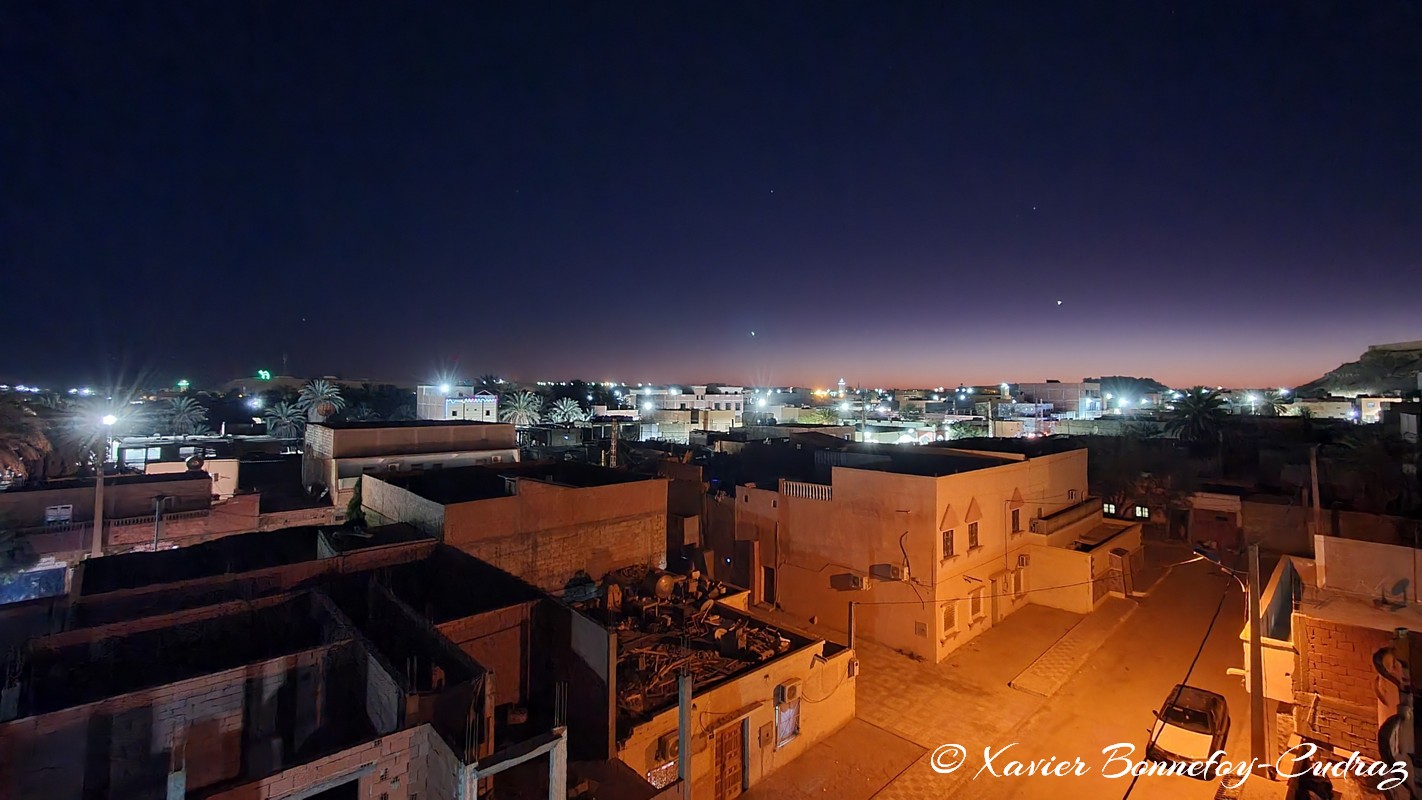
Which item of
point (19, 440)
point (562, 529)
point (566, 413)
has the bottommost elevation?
point (562, 529)

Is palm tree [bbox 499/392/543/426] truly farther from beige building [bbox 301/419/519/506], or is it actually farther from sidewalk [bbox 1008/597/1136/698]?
sidewalk [bbox 1008/597/1136/698]

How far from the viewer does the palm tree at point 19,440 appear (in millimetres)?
28547

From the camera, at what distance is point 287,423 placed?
5106 centimetres

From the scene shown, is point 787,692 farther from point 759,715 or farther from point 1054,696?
point 1054,696

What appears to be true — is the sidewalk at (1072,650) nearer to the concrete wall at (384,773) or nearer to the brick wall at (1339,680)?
the brick wall at (1339,680)

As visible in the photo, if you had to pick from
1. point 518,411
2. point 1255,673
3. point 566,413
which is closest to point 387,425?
point 1255,673

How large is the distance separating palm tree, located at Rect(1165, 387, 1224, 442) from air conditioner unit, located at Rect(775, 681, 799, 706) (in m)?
34.7

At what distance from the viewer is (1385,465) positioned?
2345cm

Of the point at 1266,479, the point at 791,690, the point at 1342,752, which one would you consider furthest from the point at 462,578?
the point at 1266,479

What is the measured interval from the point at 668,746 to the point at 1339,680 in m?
12.6

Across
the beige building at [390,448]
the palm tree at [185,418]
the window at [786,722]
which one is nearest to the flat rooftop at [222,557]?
the beige building at [390,448]

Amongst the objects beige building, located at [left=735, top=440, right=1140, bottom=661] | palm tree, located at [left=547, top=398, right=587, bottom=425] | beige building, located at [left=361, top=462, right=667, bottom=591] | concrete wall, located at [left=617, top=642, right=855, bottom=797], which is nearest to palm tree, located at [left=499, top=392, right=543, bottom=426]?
palm tree, located at [left=547, top=398, right=587, bottom=425]

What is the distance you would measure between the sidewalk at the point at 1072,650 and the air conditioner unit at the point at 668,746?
28.3ft

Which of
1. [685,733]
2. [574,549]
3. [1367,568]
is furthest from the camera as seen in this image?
[574,549]
